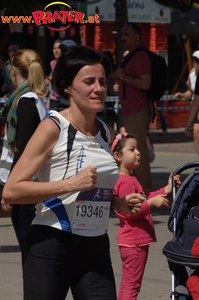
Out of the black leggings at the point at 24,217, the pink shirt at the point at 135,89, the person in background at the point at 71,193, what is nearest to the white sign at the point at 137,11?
the pink shirt at the point at 135,89

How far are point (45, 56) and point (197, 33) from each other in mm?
5115

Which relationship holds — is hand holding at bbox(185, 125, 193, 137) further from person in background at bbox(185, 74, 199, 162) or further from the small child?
the small child

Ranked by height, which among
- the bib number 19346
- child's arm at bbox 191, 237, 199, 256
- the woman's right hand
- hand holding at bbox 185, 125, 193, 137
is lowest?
hand holding at bbox 185, 125, 193, 137

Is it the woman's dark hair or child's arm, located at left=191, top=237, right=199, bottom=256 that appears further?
child's arm, located at left=191, top=237, right=199, bottom=256

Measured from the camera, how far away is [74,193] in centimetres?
354

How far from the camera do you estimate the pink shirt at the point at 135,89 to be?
917 centimetres

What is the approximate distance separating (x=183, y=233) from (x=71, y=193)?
1658mm

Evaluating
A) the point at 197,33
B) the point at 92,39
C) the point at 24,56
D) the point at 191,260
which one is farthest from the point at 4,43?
the point at 191,260

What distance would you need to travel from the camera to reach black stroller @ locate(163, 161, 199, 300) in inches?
182

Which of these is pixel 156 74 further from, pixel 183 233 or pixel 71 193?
pixel 71 193

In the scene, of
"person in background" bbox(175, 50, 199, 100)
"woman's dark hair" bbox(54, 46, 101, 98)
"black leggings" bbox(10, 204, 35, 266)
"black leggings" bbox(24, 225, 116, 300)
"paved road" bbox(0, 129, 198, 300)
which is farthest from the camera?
"person in background" bbox(175, 50, 199, 100)

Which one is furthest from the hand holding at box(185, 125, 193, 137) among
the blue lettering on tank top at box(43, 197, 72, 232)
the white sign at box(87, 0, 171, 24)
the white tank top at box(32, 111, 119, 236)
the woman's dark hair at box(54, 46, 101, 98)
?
the white sign at box(87, 0, 171, 24)

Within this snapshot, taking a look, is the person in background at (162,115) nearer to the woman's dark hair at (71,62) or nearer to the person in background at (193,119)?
the person in background at (193,119)

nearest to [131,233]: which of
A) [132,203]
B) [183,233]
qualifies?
[183,233]
